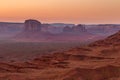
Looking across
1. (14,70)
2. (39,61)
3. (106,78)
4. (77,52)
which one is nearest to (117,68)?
(106,78)

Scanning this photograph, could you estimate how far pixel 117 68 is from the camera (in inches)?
1631

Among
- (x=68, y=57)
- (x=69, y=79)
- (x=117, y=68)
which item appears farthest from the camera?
(x=68, y=57)

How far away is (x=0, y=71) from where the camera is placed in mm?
45812

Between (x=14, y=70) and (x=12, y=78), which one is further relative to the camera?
(x=14, y=70)

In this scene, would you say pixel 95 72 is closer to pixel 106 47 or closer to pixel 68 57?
pixel 68 57

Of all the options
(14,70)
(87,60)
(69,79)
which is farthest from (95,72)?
(87,60)

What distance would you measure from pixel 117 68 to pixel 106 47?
2611cm

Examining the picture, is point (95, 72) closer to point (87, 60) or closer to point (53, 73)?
point (53, 73)

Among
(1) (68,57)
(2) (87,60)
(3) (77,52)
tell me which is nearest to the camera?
(2) (87,60)

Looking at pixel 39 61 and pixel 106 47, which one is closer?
pixel 39 61

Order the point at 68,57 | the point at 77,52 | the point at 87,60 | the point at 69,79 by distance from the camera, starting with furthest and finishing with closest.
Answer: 1. the point at 77,52
2. the point at 68,57
3. the point at 87,60
4. the point at 69,79

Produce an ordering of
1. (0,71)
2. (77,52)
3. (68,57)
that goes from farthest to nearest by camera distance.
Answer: (77,52), (68,57), (0,71)

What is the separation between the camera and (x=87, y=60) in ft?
185

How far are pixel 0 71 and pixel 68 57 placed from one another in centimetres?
1821
